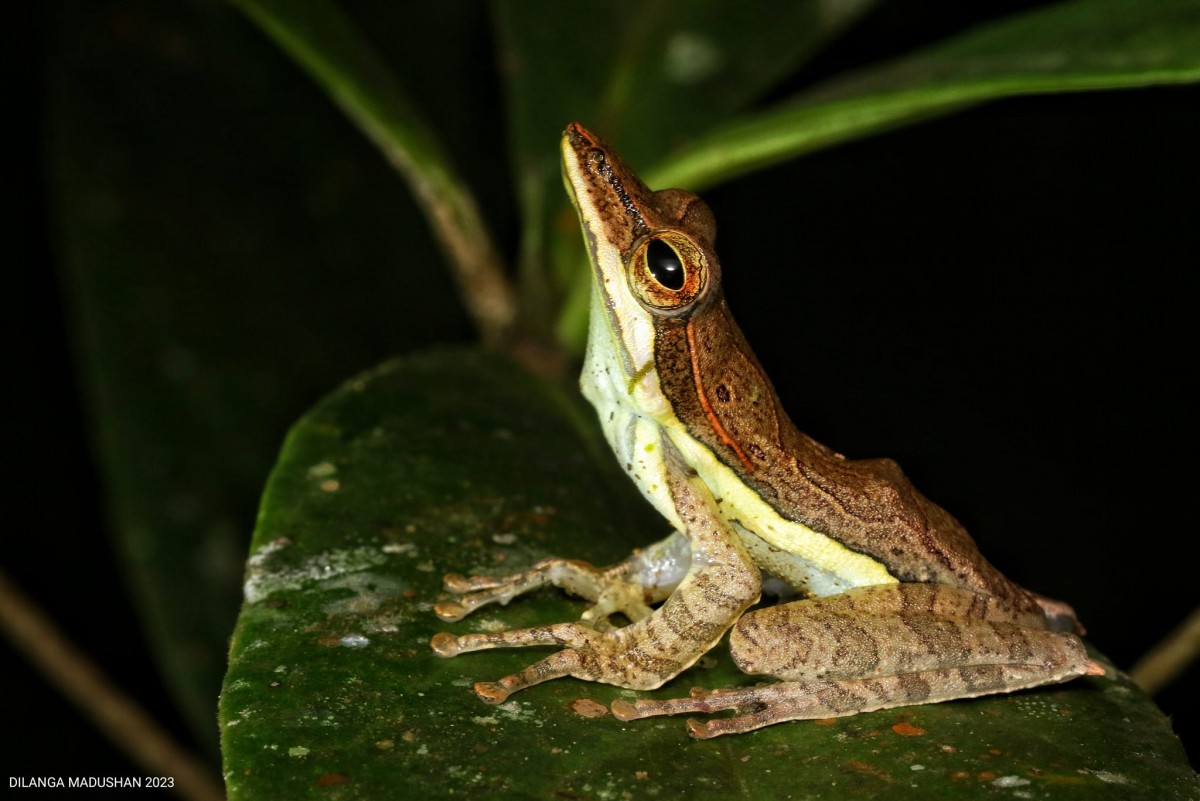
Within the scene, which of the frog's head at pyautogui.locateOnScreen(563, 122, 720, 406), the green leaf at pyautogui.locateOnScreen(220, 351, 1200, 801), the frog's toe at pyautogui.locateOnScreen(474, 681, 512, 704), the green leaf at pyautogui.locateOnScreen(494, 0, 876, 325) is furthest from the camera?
the green leaf at pyautogui.locateOnScreen(494, 0, 876, 325)

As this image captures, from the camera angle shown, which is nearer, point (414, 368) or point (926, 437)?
point (414, 368)

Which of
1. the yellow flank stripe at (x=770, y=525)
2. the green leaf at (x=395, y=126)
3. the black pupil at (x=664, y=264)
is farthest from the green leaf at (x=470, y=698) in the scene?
the green leaf at (x=395, y=126)

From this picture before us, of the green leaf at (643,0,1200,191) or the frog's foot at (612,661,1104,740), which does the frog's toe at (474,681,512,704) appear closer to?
the frog's foot at (612,661,1104,740)

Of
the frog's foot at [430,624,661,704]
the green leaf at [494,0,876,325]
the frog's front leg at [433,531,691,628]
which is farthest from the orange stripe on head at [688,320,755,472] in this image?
the green leaf at [494,0,876,325]

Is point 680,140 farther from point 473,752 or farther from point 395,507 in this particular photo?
point 473,752

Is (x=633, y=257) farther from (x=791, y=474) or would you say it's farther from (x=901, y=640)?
(x=901, y=640)

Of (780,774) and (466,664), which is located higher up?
(466,664)

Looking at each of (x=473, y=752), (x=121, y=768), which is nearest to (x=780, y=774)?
(x=473, y=752)

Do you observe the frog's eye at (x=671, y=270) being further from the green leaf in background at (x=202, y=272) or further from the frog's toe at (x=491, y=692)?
the green leaf in background at (x=202, y=272)
